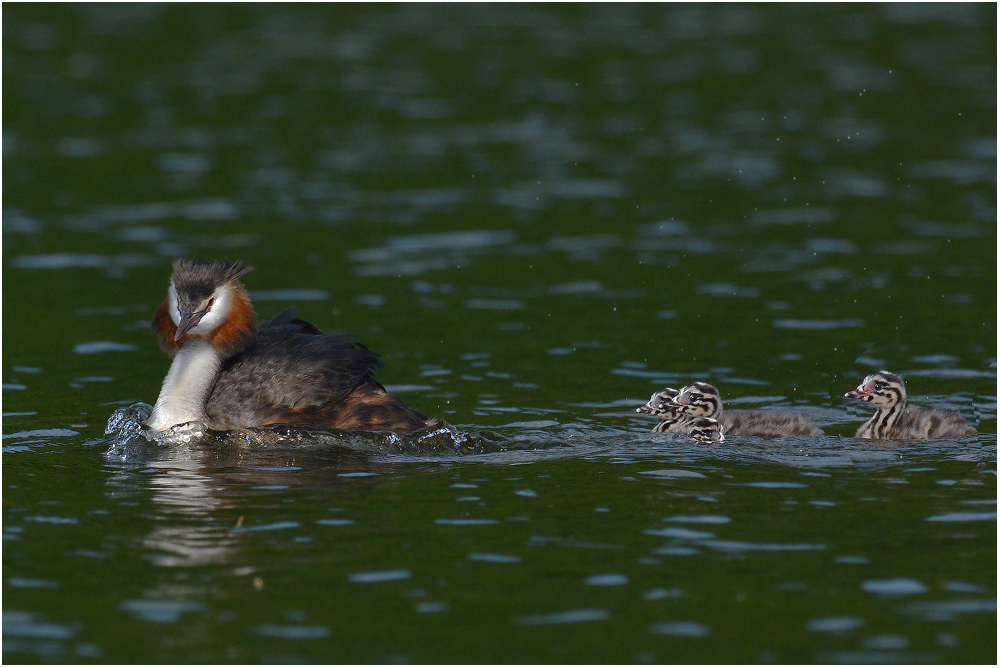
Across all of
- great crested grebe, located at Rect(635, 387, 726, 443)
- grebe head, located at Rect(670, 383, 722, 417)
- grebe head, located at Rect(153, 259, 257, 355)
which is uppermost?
grebe head, located at Rect(153, 259, 257, 355)

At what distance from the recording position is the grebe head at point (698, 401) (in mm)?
12312

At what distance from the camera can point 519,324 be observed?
16297mm

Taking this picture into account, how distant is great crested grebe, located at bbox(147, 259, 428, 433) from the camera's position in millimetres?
12281

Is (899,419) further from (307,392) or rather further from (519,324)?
(519,324)

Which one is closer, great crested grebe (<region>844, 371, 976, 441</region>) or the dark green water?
the dark green water

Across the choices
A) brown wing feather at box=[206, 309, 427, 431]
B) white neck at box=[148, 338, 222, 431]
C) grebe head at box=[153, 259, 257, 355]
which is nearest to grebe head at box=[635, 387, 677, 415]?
brown wing feather at box=[206, 309, 427, 431]

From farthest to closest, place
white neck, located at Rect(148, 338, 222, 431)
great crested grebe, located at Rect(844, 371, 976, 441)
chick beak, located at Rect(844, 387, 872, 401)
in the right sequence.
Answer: chick beak, located at Rect(844, 387, 872, 401) → white neck, located at Rect(148, 338, 222, 431) → great crested grebe, located at Rect(844, 371, 976, 441)

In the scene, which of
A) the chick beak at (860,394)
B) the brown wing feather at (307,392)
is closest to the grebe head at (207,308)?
the brown wing feather at (307,392)

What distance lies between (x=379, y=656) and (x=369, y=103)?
22087 millimetres

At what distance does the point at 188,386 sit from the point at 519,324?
4905mm

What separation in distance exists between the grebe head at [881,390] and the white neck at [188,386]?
17.8ft

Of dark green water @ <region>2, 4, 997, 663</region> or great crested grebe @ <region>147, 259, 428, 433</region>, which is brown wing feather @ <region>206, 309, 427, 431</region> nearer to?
great crested grebe @ <region>147, 259, 428, 433</region>

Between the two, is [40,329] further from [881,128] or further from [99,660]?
[881,128]

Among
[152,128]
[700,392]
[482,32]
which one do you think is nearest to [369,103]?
[152,128]
